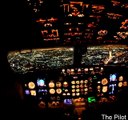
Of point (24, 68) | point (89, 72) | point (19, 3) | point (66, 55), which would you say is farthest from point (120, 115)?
point (19, 3)

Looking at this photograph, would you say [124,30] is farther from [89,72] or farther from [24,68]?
[24,68]

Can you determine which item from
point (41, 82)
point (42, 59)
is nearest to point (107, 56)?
point (42, 59)

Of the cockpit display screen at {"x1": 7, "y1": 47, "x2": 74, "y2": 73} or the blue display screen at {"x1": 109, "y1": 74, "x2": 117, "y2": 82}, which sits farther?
the blue display screen at {"x1": 109, "y1": 74, "x2": 117, "y2": 82}

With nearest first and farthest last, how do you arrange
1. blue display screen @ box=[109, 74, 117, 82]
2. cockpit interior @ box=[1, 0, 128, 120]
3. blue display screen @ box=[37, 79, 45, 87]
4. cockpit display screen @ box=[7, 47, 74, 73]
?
cockpit interior @ box=[1, 0, 128, 120], cockpit display screen @ box=[7, 47, 74, 73], blue display screen @ box=[37, 79, 45, 87], blue display screen @ box=[109, 74, 117, 82]

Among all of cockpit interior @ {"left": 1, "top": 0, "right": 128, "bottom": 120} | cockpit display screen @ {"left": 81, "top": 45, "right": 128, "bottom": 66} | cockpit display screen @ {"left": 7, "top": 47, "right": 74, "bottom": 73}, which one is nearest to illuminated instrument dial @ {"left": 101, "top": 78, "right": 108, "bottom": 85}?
cockpit interior @ {"left": 1, "top": 0, "right": 128, "bottom": 120}

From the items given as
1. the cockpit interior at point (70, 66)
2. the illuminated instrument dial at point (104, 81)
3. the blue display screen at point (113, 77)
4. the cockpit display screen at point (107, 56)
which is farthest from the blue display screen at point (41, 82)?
the blue display screen at point (113, 77)

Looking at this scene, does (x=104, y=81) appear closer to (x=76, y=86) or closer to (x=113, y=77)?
(x=113, y=77)

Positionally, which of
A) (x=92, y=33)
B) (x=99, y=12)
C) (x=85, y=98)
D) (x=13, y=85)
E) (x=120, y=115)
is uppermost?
(x=99, y=12)

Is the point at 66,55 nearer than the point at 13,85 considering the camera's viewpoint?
No

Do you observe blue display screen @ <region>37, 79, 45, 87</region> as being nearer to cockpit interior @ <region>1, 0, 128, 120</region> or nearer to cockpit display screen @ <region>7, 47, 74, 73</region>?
cockpit interior @ <region>1, 0, 128, 120</region>
